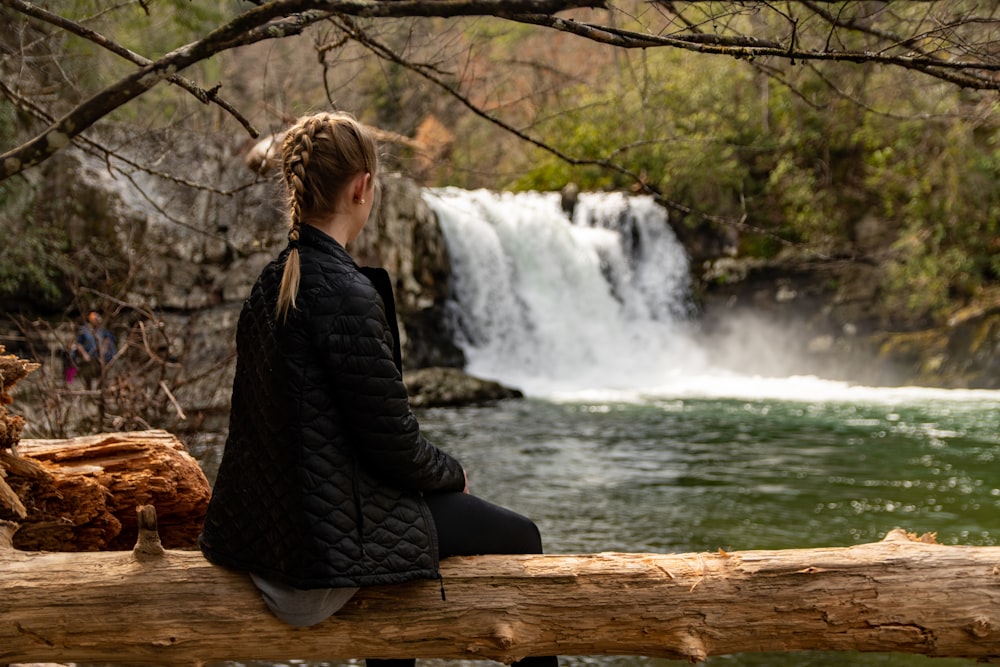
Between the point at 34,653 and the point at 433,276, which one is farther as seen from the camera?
the point at 433,276

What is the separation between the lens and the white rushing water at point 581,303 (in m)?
16.3

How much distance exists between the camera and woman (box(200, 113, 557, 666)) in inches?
84.9

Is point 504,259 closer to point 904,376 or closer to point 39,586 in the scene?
point 904,376

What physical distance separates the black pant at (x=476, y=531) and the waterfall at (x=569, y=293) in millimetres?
12320

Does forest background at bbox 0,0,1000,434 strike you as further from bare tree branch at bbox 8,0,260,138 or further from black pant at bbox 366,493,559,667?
black pant at bbox 366,493,559,667

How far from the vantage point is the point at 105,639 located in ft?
8.00

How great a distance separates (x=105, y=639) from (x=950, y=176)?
15.6 metres

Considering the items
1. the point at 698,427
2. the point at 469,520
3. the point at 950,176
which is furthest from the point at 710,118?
the point at 469,520

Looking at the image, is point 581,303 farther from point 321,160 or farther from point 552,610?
point 321,160

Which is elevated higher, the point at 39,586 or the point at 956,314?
the point at 956,314

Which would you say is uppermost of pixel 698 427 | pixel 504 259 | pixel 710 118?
pixel 710 118

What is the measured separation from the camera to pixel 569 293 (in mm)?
17406

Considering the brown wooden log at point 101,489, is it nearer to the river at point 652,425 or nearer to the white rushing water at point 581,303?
the river at point 652,425

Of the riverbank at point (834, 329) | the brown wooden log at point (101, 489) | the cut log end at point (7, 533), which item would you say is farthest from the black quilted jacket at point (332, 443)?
the riverbank at point (834, 329)
